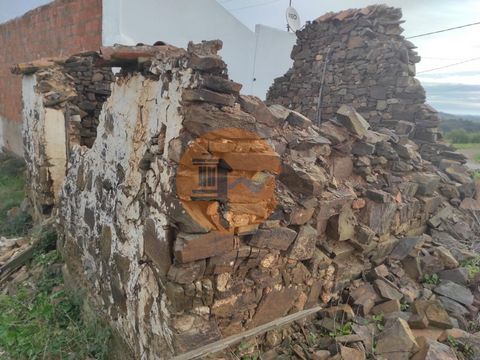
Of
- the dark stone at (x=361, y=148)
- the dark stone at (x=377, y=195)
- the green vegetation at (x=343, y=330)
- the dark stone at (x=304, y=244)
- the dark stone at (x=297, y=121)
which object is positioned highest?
the dark stone at (x=297, y=121)

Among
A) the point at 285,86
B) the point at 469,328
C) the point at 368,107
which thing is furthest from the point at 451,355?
the point at 285,86

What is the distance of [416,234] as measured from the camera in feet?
A: 13.9

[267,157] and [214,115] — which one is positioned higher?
[214,115]

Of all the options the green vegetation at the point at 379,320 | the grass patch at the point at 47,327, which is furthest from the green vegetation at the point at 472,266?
the grass patch at the point at 47,327

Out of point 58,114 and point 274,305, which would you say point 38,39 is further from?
point 274,305

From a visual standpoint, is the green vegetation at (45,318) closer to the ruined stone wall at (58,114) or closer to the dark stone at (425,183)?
the ruined stone wall at (58,114)

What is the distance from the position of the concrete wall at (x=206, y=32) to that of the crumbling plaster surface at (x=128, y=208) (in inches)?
157

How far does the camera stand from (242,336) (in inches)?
91.8

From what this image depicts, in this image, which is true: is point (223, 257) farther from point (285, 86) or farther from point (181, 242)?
point (285, 86)

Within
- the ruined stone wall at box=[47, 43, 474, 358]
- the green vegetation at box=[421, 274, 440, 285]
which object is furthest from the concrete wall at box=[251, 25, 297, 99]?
the green vegetation at box=[421, 274, 440, 285]

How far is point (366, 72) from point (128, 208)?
226 inches

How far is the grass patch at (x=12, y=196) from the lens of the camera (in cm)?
570

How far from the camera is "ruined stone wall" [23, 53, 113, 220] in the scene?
15.1 feet

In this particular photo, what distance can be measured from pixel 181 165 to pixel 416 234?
11.3 ft
